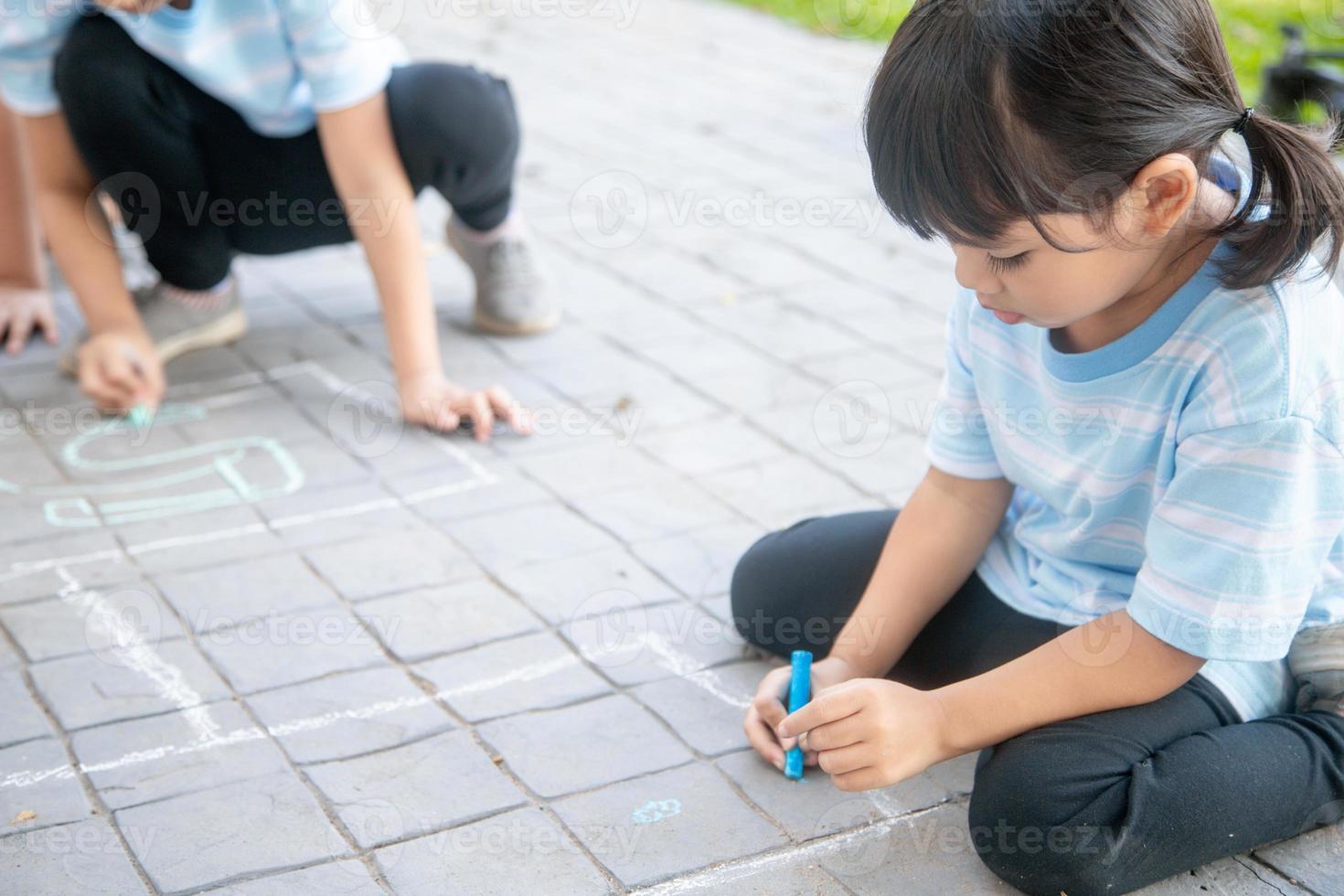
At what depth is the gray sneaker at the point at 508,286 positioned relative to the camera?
10.4 feet

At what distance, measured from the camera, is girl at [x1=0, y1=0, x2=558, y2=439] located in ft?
8.82

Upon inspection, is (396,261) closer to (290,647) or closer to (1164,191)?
(290,647)

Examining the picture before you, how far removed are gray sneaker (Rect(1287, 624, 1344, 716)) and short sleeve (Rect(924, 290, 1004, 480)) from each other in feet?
1.36

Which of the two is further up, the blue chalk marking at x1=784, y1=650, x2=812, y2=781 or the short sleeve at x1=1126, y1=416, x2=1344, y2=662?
the short sleeve at x1=1126, y1=416, x2=1344, y2=662

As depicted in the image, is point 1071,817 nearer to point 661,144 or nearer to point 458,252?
point 458,252

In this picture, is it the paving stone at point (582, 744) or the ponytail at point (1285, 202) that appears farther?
the paving stone at point (582, 744)

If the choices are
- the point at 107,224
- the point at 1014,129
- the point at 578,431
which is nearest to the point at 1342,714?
the point at 1014,129

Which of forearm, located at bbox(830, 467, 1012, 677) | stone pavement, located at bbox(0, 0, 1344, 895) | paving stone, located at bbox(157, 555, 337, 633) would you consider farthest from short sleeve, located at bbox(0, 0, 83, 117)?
forearm, located at bbox(830, 467, 1012, 677)

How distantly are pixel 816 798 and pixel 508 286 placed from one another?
5.64 feet

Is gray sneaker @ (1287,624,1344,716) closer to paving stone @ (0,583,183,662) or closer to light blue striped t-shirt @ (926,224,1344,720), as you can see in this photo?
light blue striped t-shirt @ (926,224,1344,720)

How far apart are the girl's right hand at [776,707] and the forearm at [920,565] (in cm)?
3

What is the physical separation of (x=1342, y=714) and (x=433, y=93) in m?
2.02

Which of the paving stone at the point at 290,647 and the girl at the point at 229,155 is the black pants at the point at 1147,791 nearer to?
the paving stone at the point at 290,647

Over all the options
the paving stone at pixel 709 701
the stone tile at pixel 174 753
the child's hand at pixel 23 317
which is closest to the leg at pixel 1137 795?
the paving stone at pixel 709 701
